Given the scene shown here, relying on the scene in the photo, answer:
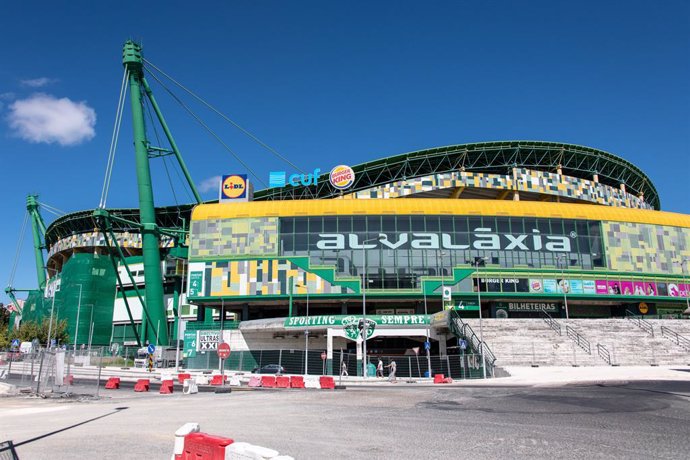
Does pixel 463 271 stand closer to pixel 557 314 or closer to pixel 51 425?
pixel 557 314

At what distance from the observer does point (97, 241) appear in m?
109

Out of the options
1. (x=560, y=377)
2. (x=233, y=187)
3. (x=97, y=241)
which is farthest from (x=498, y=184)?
(x=97, y=241)

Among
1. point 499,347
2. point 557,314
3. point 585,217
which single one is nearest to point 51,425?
point 499,347

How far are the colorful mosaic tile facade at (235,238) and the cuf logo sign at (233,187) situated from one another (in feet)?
21.5

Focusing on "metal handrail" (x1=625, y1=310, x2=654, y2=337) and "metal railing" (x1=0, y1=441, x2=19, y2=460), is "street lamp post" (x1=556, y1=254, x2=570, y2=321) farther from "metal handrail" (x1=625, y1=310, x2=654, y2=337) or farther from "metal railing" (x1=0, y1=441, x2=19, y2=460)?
"metal railing" (x1=0, y1=441, x2=19, y2=460)

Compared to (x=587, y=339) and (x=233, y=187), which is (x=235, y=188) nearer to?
(x=233, y=187)

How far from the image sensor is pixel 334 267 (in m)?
65.1

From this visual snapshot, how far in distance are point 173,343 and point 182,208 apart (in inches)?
915

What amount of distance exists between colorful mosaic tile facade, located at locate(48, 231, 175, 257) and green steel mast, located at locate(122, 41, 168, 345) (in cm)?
3209

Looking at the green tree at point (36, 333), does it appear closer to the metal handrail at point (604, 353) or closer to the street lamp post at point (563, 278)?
the street lamp post at point (563, 278)

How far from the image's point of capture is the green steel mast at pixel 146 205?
236ft

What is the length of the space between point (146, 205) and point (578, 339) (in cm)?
5219

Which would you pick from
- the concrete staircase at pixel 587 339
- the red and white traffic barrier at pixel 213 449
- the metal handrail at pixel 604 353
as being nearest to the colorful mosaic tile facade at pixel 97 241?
the concrete staircase at pixel 587 339

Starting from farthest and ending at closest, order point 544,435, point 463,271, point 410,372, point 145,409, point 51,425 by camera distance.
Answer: point 463,271
point 410,372
point 145,409
point 51,425
point 544,435
